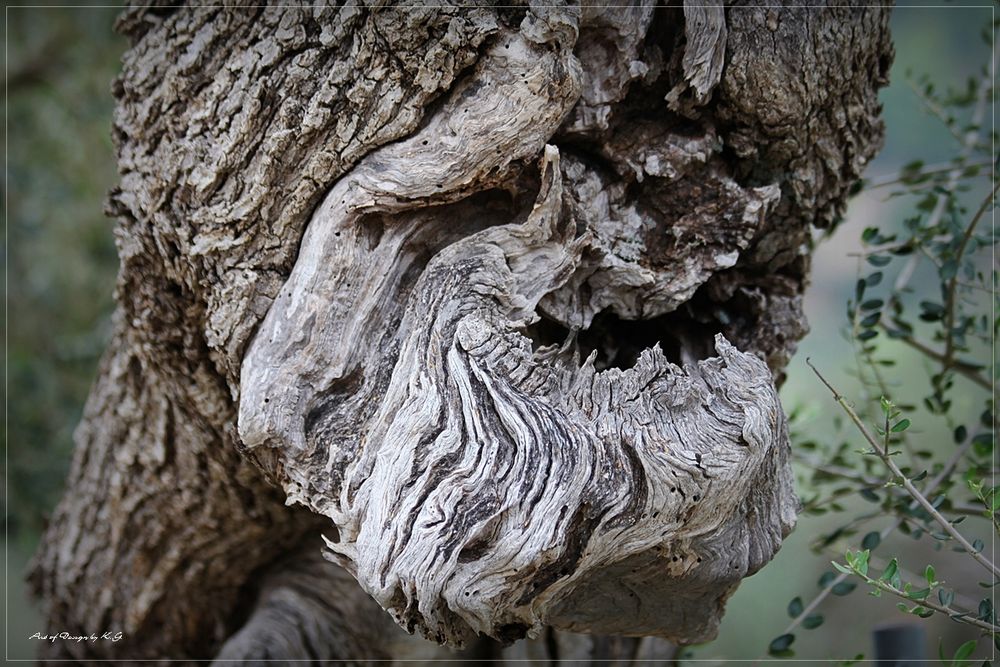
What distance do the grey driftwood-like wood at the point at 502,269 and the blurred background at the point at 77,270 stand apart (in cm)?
107

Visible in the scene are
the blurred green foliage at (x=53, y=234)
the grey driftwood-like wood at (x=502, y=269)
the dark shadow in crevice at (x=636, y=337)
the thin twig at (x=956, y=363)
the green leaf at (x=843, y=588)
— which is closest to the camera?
the grey driftwood-like wood at (x=502, y=269)

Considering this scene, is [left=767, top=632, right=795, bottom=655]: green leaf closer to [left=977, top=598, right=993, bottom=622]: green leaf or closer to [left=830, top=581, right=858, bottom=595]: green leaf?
[left=830, top=581, right=858, bottom=595]: green leaf

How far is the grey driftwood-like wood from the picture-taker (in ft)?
2.40

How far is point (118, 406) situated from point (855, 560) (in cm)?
101

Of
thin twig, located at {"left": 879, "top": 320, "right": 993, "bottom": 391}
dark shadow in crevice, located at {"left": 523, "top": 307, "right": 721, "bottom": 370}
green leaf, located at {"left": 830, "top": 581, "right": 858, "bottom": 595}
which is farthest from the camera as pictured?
thin twig, located at {"left": 879, "top": 320, "right": 993, "bottom": 391}

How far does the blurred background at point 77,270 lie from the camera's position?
2209mm

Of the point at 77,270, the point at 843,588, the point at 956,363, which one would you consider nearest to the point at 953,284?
the point at 956,363

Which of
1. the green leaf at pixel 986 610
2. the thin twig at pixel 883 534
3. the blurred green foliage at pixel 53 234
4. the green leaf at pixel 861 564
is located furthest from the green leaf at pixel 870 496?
the blurred green foliage at pixel 53 234

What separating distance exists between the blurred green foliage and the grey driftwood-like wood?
1.42 metres

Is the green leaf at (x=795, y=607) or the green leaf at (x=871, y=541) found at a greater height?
the green leaf at (x=871, y=541)

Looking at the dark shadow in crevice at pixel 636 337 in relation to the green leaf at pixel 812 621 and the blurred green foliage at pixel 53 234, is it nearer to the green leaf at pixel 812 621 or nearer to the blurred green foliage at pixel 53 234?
the green leaf at pixel 812 621

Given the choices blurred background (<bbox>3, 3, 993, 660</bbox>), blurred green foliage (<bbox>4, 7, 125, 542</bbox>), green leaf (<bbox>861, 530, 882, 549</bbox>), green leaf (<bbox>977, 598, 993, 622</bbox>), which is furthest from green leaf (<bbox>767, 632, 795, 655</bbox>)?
blurred green foliage (<bbox>4, 7, 125, 542</bbox>)

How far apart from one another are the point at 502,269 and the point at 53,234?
7.41 ft

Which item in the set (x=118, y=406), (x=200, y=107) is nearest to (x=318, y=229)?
(x=200, y=107)
